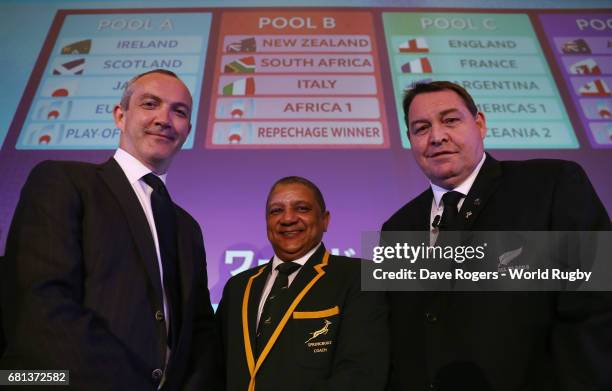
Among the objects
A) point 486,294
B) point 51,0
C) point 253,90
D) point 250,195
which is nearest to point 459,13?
point 253,90

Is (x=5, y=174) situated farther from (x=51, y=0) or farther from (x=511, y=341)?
(x=511, y=341)

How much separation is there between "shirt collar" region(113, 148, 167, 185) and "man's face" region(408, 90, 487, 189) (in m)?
0.97

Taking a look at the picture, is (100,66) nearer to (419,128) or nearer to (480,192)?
(419,128)

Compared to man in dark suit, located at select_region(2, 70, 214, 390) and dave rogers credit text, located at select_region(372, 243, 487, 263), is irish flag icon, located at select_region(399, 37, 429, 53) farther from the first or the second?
man in dark suit, located at select_region(2, 70, 214, 390)

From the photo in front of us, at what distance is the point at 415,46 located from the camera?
308 centimetres

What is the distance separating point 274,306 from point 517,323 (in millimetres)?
808

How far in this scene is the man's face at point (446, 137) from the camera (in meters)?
1.65

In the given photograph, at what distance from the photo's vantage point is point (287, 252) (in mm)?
1914

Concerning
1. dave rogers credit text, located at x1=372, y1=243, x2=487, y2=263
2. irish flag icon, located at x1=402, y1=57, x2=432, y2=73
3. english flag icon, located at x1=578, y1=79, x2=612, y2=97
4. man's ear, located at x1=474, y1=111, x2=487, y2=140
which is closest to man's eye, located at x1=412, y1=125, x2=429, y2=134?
man's ear, located at x1=474, y1=111, x2=487, y2=140

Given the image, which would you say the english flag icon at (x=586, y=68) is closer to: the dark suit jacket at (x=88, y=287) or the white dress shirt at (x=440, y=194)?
the white dress shirt at (x=440, y=194)

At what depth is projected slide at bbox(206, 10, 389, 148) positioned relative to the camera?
2736 mm

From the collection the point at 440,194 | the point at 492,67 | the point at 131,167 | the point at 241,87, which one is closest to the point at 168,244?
the point at 131,167

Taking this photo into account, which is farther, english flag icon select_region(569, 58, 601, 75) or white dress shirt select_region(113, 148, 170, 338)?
english flag icon select_region(569, 58, 601, 75)

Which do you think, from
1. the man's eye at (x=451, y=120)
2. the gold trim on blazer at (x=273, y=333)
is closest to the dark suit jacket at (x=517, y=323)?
the man's eye at (x=451, y=120)
